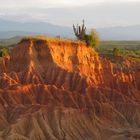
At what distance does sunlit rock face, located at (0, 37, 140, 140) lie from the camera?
77750 millimetres

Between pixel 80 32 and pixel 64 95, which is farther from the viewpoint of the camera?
pixel 80 32

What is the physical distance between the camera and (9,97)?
86000 millimetres

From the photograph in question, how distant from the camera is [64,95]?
9062 centimetres

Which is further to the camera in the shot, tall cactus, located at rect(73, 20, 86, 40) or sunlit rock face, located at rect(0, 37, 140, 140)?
tall cactus, located at rect(73, 20, 86, 40)

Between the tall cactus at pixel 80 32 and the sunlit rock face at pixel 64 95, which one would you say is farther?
the tall cactus at pixel 80 32

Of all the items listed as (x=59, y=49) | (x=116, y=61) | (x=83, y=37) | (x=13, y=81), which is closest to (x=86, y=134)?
(x=13, y=81)

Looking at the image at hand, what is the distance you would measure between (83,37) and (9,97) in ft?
172

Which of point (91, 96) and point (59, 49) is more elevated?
point (59, 49)

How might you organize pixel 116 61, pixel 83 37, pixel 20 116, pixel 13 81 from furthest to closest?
pixel 116 61, pixel 83 37, pixel 13 81, pixel 20 116

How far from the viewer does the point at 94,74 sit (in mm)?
106062

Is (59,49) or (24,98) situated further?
(59,49)

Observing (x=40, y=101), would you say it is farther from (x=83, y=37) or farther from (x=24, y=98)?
(x=83, y=37)

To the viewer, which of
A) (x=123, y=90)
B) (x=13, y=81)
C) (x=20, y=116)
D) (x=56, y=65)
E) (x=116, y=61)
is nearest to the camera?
(x=20, y=116)

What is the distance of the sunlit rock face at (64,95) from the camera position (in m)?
77.8
